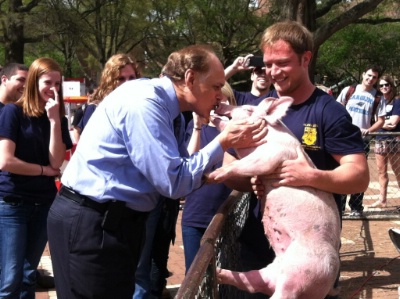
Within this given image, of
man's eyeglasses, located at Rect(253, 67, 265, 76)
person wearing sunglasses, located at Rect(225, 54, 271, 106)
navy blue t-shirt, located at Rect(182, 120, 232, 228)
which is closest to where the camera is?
navy blue t-shirt, located at Rect(182, 120, 232, 228)

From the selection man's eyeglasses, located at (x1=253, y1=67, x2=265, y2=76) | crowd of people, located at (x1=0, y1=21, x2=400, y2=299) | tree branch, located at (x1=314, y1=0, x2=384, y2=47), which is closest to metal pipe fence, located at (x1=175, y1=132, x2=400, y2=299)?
crowd of people, located at (x1=0, y1=21, x2=400, y2=299)

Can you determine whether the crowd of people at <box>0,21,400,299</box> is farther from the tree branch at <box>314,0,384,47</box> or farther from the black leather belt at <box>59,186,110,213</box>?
the tree branch at <box>314,0,384,47</box>

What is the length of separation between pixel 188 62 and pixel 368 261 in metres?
4.95

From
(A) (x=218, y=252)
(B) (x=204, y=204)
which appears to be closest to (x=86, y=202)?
(A) (x=218, y=252)

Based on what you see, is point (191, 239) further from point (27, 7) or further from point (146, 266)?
point (27, 7)

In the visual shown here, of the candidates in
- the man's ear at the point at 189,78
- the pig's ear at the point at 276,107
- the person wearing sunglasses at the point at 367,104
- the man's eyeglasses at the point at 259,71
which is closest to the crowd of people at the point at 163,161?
the man's ear at the point at 189,78

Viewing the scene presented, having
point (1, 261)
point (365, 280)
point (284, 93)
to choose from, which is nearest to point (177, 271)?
point (365, 280)

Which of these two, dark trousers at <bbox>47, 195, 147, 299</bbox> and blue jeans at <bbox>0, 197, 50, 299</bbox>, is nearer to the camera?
dark trousers at <bbox>47, 195, 147, 299</bbox>

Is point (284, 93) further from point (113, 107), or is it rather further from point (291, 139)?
point (113, 107)

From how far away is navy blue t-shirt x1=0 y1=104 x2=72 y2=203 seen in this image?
4398 mm

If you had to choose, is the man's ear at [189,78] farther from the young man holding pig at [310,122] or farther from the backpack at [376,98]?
the backpack at [376,98]

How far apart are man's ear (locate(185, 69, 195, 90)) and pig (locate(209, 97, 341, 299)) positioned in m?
0.28

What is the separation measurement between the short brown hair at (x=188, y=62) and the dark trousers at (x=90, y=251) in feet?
2.33

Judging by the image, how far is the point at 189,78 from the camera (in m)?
2.93
